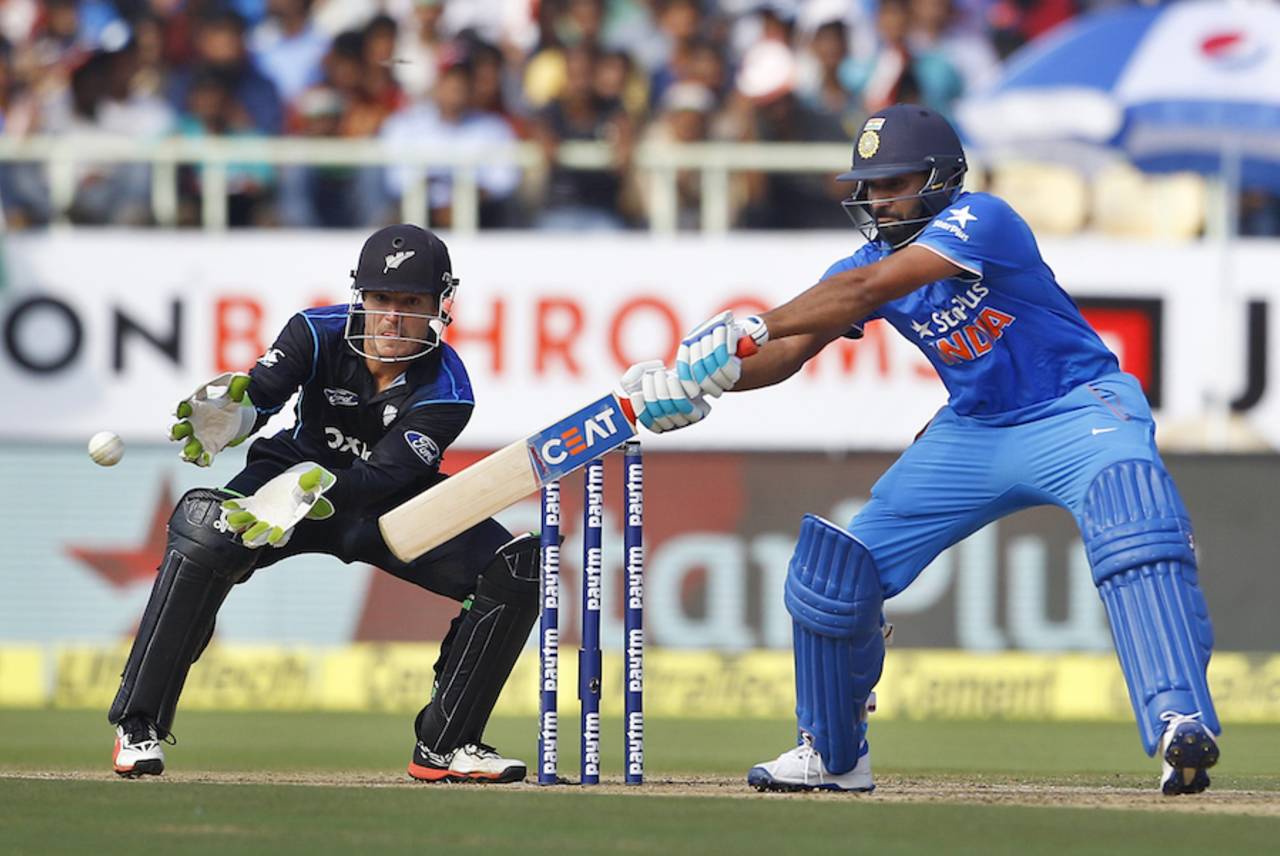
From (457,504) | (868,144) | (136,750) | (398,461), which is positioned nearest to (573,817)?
(457,504)

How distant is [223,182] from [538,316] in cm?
172

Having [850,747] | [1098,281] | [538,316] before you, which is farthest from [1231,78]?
[850,747]

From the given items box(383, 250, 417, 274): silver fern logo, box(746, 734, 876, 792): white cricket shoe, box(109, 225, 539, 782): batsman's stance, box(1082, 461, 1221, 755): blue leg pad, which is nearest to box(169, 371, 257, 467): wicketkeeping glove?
box(109, 225, 539, 782): batsman's stance

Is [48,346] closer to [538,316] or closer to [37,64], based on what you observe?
[37,64]

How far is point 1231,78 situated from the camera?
36.6ft

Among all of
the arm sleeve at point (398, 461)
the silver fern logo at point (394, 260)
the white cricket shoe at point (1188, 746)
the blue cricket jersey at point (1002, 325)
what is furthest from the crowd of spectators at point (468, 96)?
the white cricket shoe at point (1188, 746)

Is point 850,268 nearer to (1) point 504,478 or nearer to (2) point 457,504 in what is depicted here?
(1) point 504,478

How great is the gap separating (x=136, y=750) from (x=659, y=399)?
1670mm

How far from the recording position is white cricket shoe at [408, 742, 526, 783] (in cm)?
658

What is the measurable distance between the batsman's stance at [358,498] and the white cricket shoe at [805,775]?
27.0 inches

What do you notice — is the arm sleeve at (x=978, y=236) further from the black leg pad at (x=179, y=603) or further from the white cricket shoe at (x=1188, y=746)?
the black leg pad at (x=179, y=603)

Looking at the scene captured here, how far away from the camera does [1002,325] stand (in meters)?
6.34

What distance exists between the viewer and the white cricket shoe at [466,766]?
6.58 meters

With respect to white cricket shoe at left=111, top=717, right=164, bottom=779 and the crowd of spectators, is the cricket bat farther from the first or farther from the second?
the crowd of spectators
